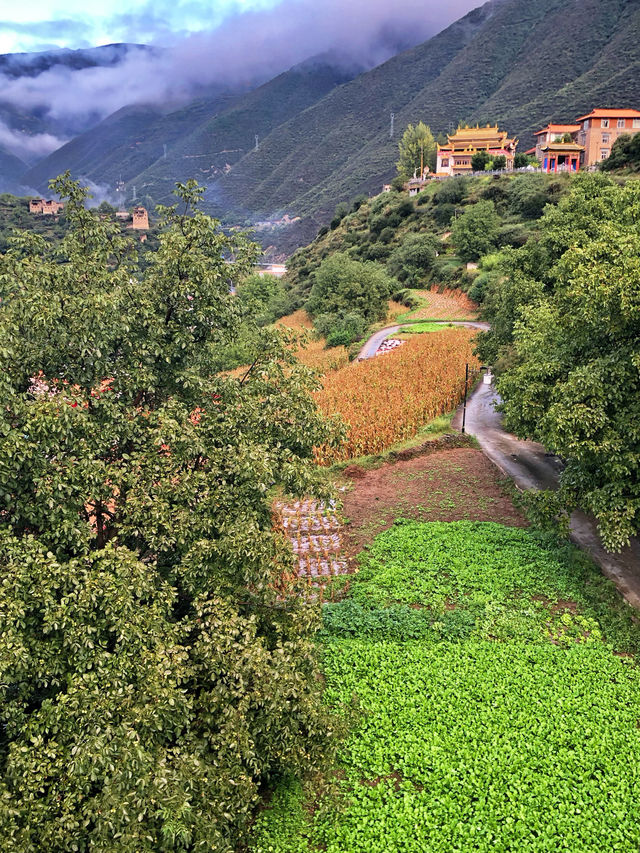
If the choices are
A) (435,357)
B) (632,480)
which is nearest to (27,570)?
(632,480)

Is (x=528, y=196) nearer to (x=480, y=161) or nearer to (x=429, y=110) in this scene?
(x=480, y=161)

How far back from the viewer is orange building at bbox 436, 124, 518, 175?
→ 257ft

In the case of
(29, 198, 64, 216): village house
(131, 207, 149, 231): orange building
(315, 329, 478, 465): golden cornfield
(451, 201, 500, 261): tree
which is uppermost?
(29, 198, 64, 216): village house

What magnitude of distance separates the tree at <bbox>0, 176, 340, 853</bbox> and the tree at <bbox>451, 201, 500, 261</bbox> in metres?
45.9

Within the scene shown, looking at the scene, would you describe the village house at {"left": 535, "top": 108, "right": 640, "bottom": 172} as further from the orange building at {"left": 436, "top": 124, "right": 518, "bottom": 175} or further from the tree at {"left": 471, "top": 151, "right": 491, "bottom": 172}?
the orange building at {"left": 436, "top": 124, "right": 518, "bottom": 175}

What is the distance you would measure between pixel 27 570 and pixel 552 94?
114 metres

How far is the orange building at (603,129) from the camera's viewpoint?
207 feet

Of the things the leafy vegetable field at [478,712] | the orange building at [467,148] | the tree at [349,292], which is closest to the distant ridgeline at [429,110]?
the orange building at [467,148]

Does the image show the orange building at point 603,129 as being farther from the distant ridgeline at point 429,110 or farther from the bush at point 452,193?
the bush at point 452,193

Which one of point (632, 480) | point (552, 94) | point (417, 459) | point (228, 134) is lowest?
point (417, 459)

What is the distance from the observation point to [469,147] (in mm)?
79500

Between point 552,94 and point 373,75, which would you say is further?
point 373,75

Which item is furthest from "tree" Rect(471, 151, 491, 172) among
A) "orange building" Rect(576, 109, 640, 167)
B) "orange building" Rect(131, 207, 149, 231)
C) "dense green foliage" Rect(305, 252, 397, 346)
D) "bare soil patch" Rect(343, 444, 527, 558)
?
"bare soil patch" Rect(343, 444, 527, 558)

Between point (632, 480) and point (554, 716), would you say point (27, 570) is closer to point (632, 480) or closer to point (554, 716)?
point (554, 716)
